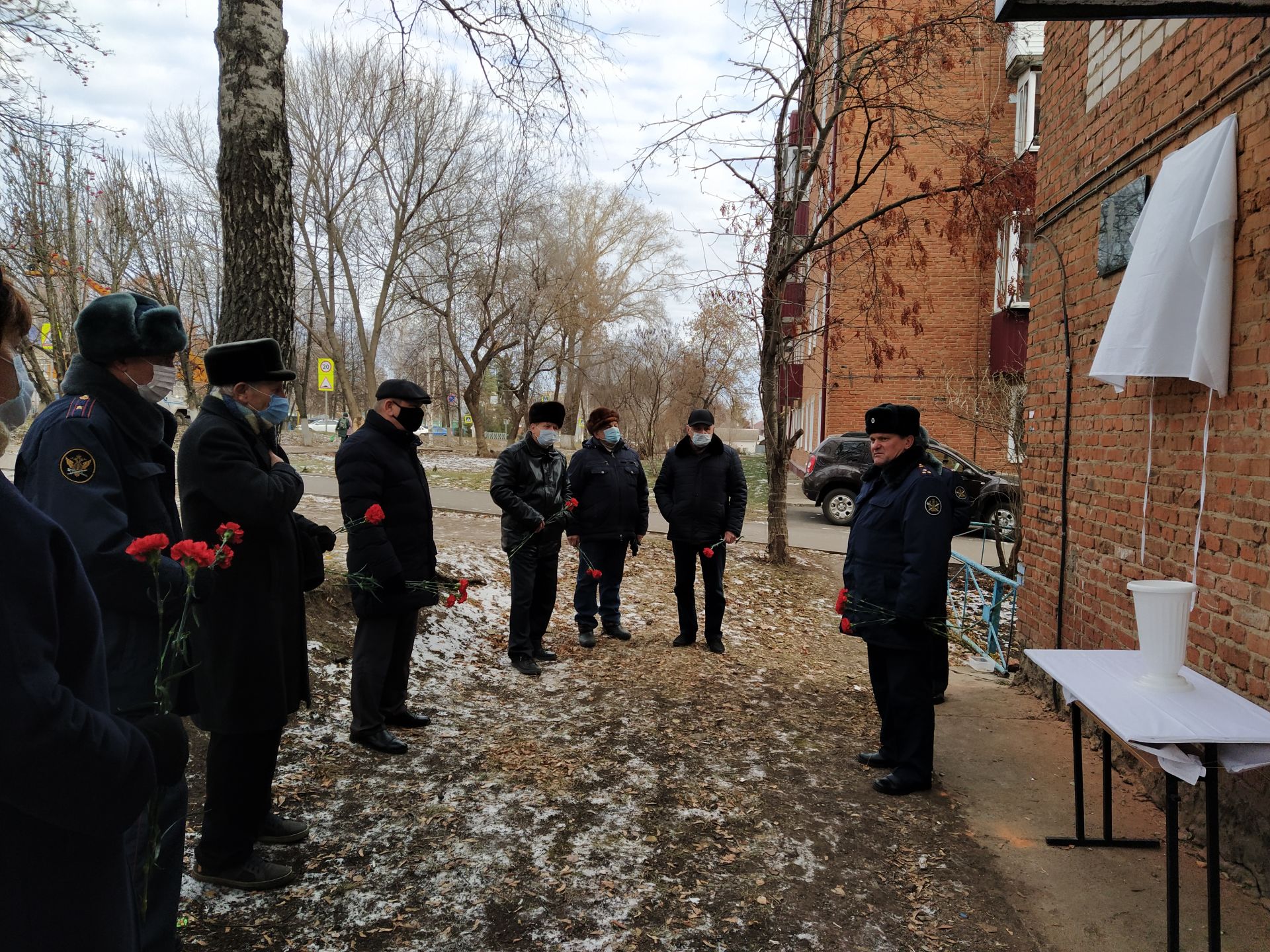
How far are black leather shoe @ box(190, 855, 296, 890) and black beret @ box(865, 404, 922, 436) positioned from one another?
3.24m

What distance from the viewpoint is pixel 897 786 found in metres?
4.07

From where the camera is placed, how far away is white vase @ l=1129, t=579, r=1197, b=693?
2.72 metres

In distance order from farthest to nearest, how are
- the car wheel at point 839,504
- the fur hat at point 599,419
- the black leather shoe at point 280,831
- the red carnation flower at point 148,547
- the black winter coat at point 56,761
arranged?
the car wheel at point 839,504 → the fur hat at point 599,419 → the black leather shoe at point 280,831 → the red carnation flower at point 148,547 → the black winter coat at point 56,761

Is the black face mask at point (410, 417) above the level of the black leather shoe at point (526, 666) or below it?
above

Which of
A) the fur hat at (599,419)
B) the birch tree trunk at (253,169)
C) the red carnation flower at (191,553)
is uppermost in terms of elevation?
the birch tree trunk at (253,169)

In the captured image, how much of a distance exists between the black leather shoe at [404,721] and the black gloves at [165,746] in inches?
122

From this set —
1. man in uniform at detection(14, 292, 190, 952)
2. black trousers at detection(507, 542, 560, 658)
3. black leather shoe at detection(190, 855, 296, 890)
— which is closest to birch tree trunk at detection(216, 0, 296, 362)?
black trousers at detection(507, 542, 560, 658)

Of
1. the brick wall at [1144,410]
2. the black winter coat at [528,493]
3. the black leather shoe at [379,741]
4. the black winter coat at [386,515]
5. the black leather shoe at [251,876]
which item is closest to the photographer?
the black leather shoe at [251,876]

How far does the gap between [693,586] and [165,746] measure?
5355 mm

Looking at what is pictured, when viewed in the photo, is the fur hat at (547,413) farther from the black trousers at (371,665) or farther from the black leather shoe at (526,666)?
the black trousers at (371,665)

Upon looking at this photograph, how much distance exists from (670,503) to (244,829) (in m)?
4.36

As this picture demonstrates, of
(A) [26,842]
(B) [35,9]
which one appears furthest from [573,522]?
(B) [35,9]

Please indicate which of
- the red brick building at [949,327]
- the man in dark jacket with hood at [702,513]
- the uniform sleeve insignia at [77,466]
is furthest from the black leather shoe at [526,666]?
the red brick building at [949,327]

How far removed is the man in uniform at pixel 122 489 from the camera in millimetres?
2268
